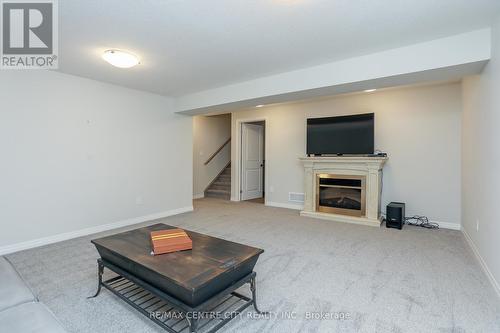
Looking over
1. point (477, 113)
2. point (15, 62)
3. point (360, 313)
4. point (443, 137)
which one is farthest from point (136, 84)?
point (443, 137)

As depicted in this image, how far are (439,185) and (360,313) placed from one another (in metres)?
3.42

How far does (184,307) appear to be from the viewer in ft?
5.12

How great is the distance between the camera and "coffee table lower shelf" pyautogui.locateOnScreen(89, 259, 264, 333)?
159 centimetres

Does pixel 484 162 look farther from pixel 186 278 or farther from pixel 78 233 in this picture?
pixel 78 233

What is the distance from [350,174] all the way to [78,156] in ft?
14.8

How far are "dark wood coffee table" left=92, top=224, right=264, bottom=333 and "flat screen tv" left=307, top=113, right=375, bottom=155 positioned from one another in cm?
352

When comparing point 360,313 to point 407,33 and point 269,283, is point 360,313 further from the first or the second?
point 407,33

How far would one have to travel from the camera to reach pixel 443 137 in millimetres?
4293

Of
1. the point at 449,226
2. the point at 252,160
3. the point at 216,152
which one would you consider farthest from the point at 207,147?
the point at 449,226

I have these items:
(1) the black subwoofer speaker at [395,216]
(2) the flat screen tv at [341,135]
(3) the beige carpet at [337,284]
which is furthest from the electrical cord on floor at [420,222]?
(2) the flat screen tv at [341,135]

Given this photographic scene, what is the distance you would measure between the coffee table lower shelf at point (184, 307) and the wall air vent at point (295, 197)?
153 inches

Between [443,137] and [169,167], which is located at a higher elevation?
[443,137]

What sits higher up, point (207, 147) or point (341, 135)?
point (341, 135)

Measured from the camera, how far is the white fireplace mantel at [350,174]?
4508 millimetres
